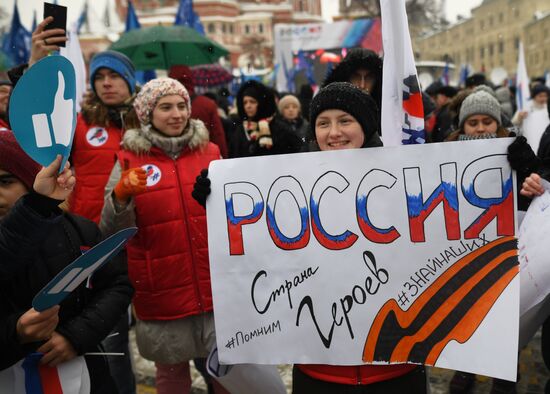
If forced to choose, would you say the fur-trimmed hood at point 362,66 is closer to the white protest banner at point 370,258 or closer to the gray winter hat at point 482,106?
the gray winter hat at point 482,106

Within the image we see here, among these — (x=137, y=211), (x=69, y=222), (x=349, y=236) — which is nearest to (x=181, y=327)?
(x=137, y=211)

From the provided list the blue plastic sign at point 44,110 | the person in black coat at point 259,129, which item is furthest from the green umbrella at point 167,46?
the blue plastic sign at point 44,110

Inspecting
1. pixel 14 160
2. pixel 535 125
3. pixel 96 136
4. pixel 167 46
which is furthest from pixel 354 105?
pixel 535 125

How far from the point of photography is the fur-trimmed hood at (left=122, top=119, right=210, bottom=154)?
2572 millimetres

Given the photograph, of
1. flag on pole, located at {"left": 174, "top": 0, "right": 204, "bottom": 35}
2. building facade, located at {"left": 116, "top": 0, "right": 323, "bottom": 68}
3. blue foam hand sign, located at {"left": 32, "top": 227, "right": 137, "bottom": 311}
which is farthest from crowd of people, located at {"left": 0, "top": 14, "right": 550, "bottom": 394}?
building facade, located at {"left": 116, "top": 0, "right": 323, "bottom": 68}

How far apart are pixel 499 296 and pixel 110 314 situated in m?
1.36

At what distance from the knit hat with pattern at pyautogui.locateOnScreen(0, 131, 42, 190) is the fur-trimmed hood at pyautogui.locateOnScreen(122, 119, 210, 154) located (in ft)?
2.85

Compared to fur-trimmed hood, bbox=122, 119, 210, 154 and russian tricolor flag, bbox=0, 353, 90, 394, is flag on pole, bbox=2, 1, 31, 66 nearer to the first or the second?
fur-trimmed hood, bbox=122, 119, 210, 154

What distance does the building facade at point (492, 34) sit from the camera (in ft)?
63.4

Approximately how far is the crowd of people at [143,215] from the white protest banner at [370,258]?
0.12 metres

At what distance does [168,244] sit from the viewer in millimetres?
2520

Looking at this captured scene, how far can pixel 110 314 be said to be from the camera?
191 centimetres

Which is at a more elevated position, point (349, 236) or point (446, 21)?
point (446, 21)

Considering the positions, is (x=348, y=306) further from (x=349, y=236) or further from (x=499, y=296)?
(x=499, y=296)
